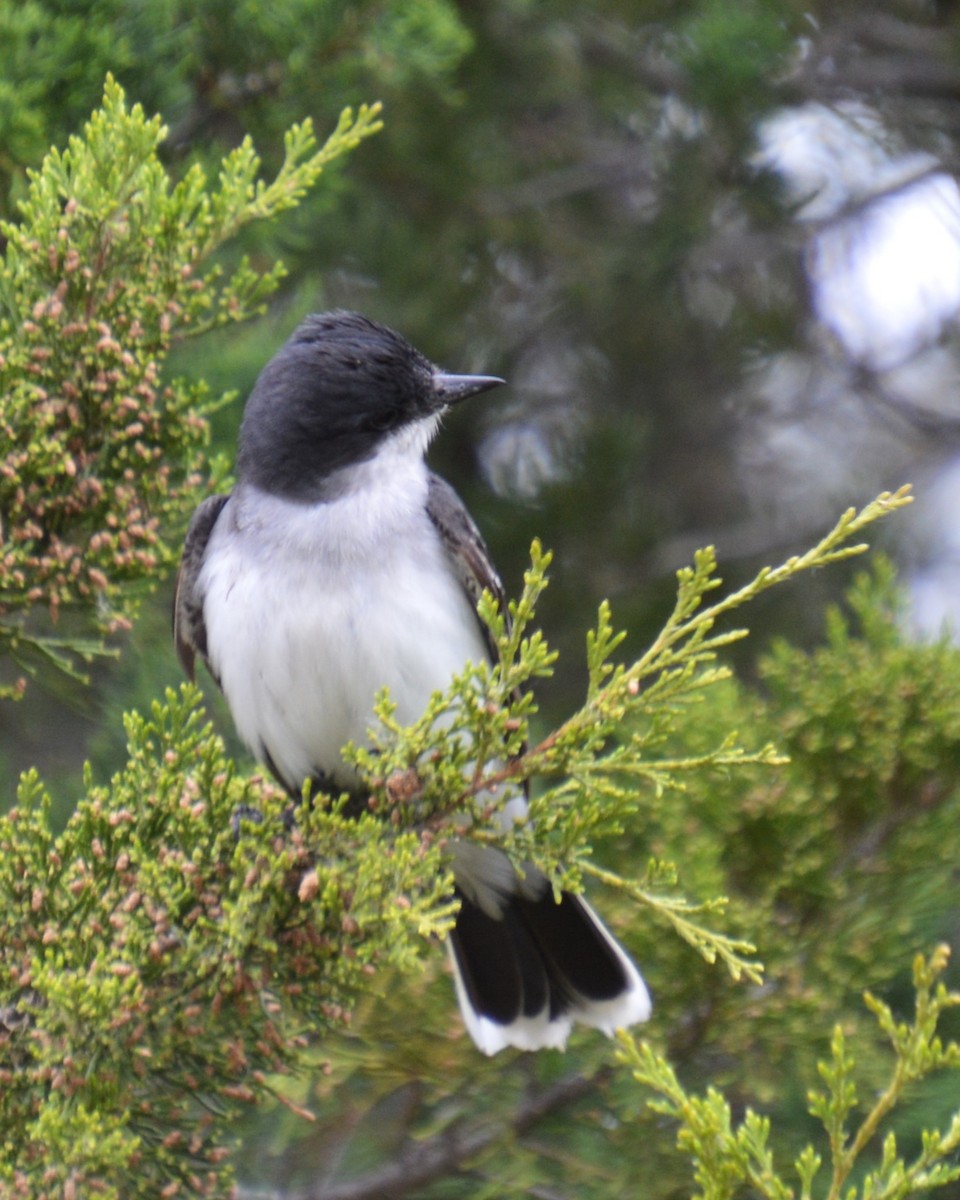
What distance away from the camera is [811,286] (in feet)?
20.5

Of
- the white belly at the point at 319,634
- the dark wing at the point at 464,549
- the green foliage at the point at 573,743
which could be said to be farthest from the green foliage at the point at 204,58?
the green foliage at the point at 573,743

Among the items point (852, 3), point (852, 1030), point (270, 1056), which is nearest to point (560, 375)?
point (852, 3)

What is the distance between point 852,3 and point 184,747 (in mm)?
4186

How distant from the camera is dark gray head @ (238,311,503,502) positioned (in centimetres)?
371

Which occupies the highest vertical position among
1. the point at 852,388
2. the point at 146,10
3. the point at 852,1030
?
the point at 146,10

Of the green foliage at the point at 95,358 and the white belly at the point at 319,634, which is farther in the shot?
the white belly at the point at 319,634

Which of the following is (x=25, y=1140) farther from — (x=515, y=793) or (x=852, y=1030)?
(x=852, y=1030)

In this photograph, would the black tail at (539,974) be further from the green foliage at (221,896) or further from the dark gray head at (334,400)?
the dark gray head at (334,400)

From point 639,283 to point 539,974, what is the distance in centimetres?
299

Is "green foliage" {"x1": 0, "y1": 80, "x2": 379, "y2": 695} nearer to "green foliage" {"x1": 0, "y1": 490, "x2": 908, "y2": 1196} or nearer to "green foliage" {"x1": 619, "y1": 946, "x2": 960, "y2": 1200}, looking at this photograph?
"green foliage" {"x1": 0, "y1": 490, "x2": 908, "y2": 1196}

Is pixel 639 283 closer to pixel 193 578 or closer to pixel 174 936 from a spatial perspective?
pixel 193 578

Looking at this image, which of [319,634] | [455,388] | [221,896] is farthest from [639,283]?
[221,896]

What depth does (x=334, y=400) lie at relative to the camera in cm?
373

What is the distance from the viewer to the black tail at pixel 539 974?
3.50 metres
